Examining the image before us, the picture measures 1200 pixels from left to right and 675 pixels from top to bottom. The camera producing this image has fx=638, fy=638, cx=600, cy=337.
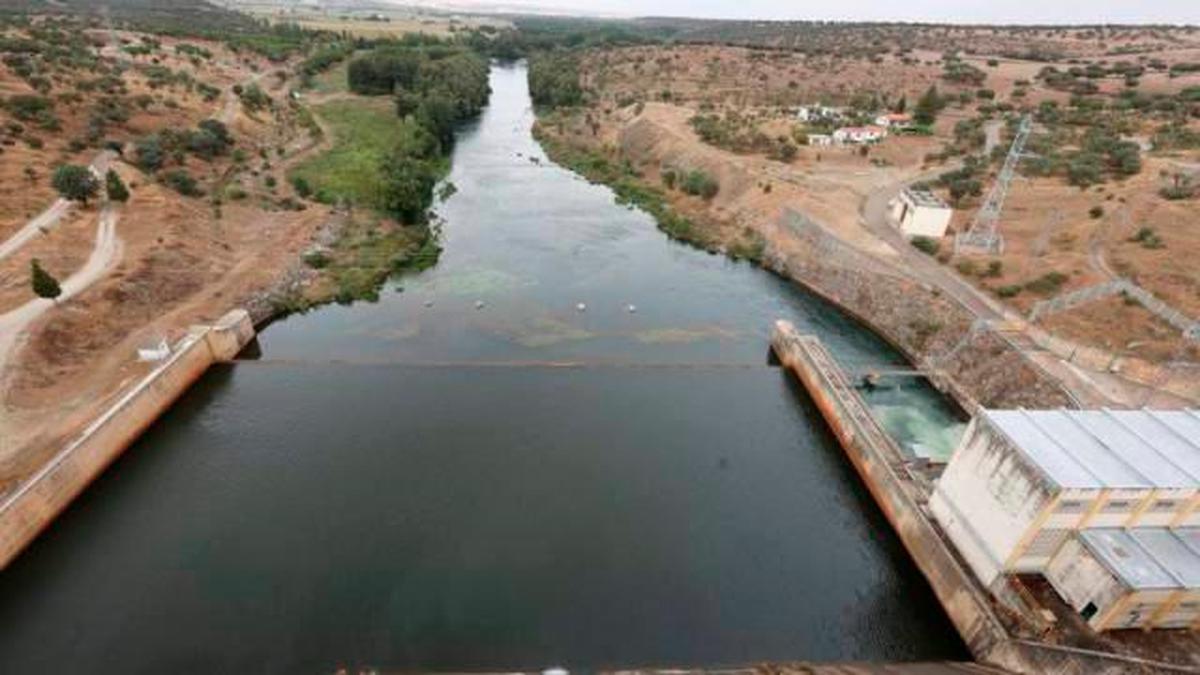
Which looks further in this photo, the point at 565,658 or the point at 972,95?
the point at 972,95

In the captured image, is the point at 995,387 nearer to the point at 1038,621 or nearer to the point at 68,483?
the point at 1038,621

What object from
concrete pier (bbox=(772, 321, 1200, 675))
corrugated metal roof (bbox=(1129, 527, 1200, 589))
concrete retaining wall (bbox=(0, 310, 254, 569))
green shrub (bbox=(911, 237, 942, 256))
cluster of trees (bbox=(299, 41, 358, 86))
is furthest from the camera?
cluster of trees (bbox=(299, 41, 358, 86))

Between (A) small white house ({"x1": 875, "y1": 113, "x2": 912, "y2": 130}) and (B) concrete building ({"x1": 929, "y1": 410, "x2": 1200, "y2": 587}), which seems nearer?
(B) concrete building ({"x1": 929, "y1": 410, "x2": 1200, "y2": 587})

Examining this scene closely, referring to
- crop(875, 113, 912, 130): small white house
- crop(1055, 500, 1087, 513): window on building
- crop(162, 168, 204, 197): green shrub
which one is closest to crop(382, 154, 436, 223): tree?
crop(162, 168, 204, 197): green shrub

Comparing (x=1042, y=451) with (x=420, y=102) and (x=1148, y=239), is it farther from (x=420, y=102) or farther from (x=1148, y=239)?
(x=420, y=102)

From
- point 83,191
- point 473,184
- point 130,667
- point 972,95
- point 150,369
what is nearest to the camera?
point 130,667

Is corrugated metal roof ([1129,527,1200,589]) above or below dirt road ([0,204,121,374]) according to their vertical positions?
above

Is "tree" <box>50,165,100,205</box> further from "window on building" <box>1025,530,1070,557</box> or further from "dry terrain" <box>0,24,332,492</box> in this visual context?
"window on building" <box>1025,530,1070,557</box>

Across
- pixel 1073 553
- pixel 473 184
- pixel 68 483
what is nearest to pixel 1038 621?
pixel 1073 553
